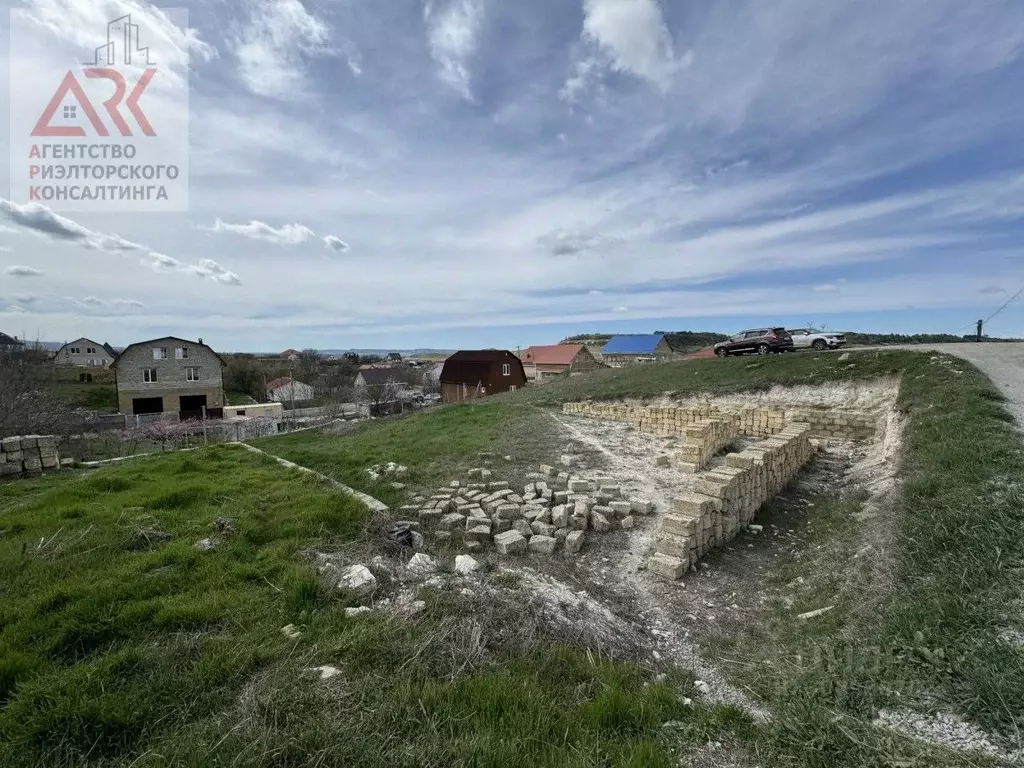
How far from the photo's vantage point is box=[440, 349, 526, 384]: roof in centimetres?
3478

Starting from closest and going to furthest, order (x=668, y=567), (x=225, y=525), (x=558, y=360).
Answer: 1. (x=668, y=567)
2. (x=225, y=525)
3. (x=558, y=360)

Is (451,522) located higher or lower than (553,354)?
lower

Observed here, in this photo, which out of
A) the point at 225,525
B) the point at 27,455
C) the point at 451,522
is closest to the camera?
the point at 225,525

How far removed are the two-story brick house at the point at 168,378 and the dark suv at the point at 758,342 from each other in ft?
106

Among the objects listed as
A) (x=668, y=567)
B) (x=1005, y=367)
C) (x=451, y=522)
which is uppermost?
(x=1005, y=367)

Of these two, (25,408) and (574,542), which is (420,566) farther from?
(25,408)

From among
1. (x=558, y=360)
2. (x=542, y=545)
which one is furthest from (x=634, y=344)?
(x=542, y=545)

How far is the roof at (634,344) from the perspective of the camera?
41.6 metres

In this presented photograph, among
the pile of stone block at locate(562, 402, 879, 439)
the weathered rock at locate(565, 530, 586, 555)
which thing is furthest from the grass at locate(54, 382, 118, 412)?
→ the weathered rock at locate(565, 530, 586, 555)

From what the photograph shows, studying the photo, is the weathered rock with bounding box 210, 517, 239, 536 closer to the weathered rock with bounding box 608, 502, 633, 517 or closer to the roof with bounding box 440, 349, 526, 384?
the weathered rock with bounding box 608, 502, 633, 517

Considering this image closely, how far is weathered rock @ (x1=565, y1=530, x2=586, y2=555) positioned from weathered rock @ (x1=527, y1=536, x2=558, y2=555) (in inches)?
6.8

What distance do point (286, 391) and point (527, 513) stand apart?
39.5 m

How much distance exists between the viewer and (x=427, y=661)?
297 centimetres

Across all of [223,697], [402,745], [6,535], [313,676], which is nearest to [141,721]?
[223,697]
